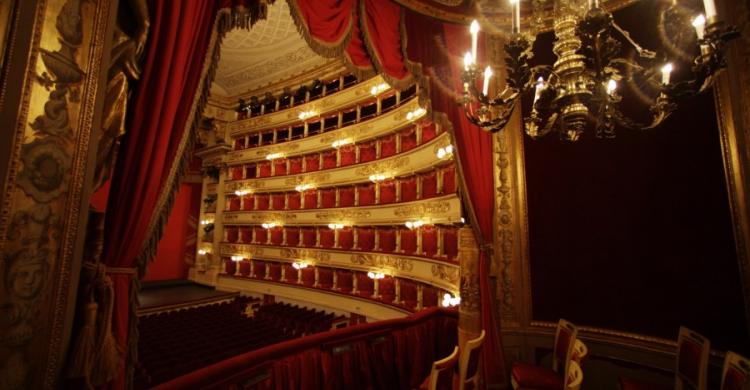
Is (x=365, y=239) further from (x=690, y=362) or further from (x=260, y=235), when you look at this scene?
(x=690, y=362)

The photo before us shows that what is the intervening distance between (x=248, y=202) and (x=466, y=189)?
1253 centimetres

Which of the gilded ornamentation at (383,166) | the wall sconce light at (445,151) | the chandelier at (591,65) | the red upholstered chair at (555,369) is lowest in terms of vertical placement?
the red upholstered chair at (555,369)

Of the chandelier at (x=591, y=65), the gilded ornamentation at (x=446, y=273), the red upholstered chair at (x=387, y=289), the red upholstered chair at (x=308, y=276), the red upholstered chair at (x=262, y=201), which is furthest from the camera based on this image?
the red upholstered chair at (x=262, y=201)

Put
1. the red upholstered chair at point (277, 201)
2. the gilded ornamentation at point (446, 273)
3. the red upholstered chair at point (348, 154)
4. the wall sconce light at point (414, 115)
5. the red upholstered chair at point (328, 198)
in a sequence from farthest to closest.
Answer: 1. the red upholstered chair at point (277, 201)
2. the red upholstered chair at point (328, 198)
3. the red upholstered chair at point (348, 154)
4. the wall sconce light at point (414, 115)
5. the gilded ornamentation at point (446, 273)

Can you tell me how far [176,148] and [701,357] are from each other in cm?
417

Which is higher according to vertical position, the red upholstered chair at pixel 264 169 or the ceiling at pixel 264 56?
the ceiling at pixel 264 56

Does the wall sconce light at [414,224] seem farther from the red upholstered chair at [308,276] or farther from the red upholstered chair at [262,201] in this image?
the red upholstered chair at [262,201]

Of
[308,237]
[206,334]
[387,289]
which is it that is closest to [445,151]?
[387,289]

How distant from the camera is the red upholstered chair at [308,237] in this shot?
11.8m

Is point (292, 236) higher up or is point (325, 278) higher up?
point (292, 236)

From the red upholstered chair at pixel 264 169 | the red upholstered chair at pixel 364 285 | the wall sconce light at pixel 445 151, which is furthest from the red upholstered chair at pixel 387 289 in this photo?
the red upholstered chair at pixel 264 169

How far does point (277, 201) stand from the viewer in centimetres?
1327

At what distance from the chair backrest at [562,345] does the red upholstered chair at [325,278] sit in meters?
8.38

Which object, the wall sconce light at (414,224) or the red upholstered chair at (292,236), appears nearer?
the wall sconce light at (414,224)
